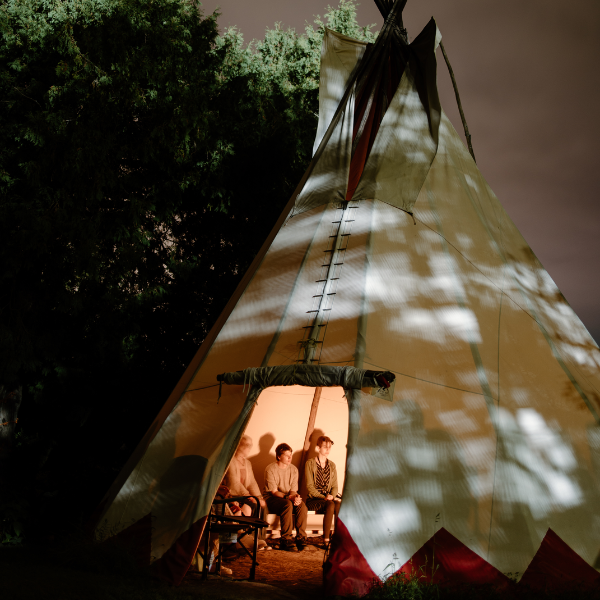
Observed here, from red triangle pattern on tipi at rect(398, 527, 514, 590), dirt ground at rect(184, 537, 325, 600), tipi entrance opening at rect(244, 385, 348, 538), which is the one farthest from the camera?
tipi entrance opening at rect(244, 385, 348, 538)

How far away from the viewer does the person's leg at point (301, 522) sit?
6.03 m

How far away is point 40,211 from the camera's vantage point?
7355mm

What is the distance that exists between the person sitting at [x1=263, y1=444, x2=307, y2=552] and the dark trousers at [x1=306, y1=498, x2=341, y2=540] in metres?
0.18

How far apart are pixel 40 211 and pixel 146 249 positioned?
99.0 inches

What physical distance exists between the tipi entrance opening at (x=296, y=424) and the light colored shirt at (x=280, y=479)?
1.27ft

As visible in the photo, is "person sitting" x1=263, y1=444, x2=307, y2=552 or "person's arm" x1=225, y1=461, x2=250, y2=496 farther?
"person sitting" x1=263, y1=444, x2=307, y2=552


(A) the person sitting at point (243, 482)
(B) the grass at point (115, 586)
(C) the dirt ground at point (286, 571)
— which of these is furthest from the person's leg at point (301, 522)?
(B) the grass at point (115, 586)

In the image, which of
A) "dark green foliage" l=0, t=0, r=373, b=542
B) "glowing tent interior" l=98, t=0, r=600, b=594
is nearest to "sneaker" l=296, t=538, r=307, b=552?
"glowing tent interior" l=98, t=0, r=600, b=594

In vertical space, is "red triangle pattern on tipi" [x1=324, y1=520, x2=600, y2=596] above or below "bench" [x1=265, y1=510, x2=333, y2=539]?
below

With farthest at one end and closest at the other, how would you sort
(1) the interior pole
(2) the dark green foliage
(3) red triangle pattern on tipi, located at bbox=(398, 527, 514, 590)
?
(2) the dark green foliage, (1) the interior pole, (3) red triangle pattern on tipi, located at bbox=(398, 527, 514, 590)

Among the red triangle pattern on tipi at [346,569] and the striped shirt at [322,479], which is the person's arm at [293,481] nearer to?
the striped shirt at [322,479]

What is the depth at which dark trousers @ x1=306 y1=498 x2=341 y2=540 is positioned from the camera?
6.03 metres

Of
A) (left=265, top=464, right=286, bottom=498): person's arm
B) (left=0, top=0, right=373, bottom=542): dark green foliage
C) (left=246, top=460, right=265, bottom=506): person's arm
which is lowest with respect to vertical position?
(left=246, top=460, right=265, bottom=506): person's arm

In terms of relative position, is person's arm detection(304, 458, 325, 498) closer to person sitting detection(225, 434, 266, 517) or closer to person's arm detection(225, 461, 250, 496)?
person sitting detection(225, 434, 266, 517)
